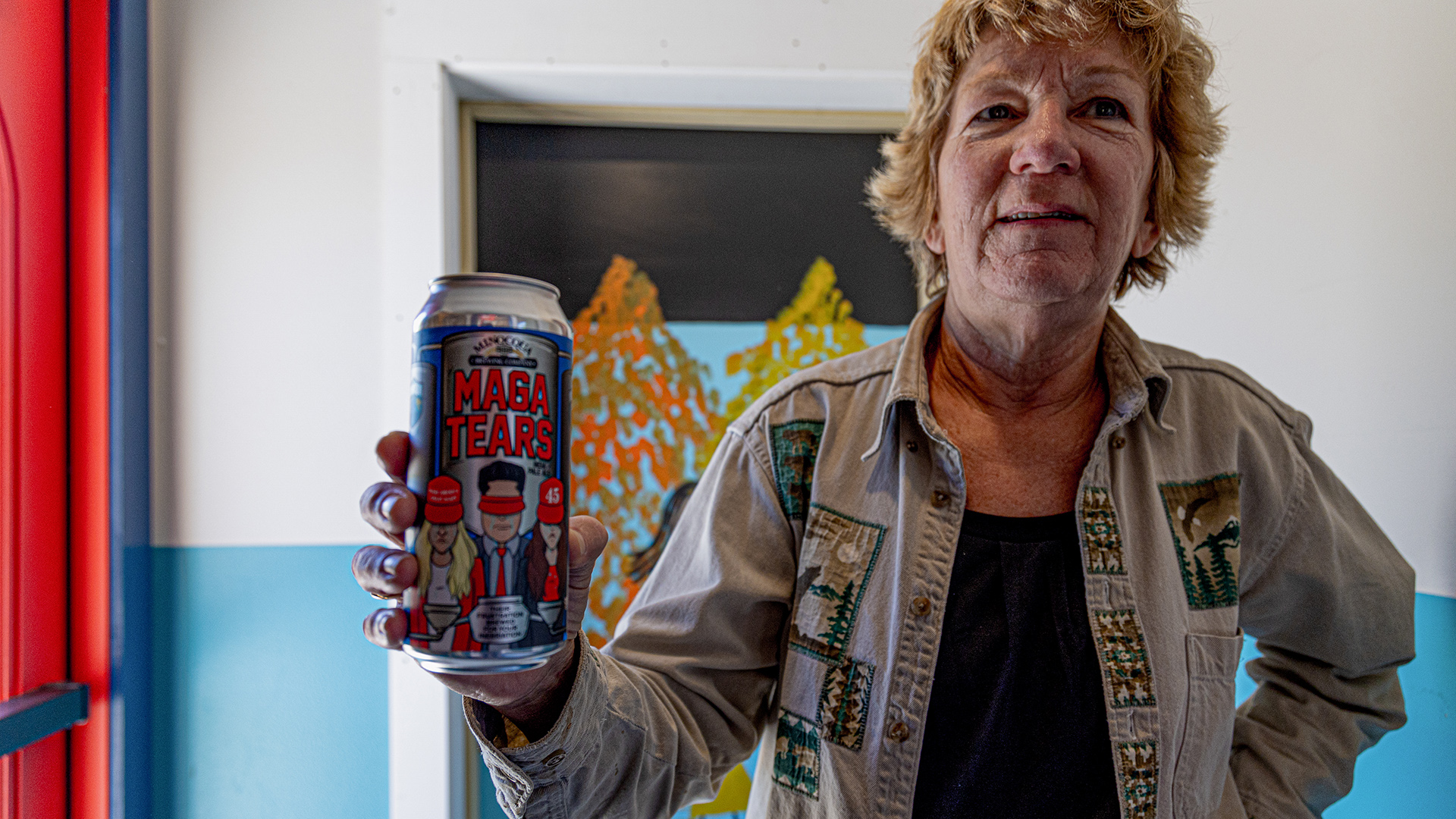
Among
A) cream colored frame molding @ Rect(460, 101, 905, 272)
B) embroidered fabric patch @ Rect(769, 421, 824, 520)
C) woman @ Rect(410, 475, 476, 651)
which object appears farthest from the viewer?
cream colored frame molding @ Rect(460, 101, 905, 272)

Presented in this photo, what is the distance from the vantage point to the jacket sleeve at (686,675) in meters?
0.69

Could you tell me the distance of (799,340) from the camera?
5.29 feet

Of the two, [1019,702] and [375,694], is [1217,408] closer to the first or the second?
[1019,702]

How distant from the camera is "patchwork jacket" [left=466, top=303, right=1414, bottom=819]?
78 centimetres

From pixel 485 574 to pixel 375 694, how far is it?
1115mm

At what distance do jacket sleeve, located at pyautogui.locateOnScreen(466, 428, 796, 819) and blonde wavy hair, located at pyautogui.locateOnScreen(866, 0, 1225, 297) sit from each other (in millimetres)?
425

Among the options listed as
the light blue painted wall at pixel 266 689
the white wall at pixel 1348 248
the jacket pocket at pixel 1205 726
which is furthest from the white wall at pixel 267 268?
the white wall at pixel 1348 248

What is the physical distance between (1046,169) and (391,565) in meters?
0.72

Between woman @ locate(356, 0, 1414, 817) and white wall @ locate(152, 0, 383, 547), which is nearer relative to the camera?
woman @ locate(356, 0, 1414, 817)

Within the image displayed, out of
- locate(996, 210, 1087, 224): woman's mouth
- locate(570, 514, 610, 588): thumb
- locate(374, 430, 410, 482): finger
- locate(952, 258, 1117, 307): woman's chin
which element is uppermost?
locate(996, 210, 1087, 224): woman's mouth

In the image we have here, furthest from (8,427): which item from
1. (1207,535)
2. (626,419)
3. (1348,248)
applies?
(1348,248)

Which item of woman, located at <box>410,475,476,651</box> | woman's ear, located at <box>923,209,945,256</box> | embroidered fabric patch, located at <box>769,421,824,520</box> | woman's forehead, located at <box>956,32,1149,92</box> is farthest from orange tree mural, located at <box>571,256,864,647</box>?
woman, located at <box>410,475,476,651</box>

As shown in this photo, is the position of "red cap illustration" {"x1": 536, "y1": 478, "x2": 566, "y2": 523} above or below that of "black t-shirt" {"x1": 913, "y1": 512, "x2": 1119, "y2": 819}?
above

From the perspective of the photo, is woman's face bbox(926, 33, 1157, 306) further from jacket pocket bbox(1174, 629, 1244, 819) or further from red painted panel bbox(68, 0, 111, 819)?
red painted panel bbox(68, 0, 111, 819)
